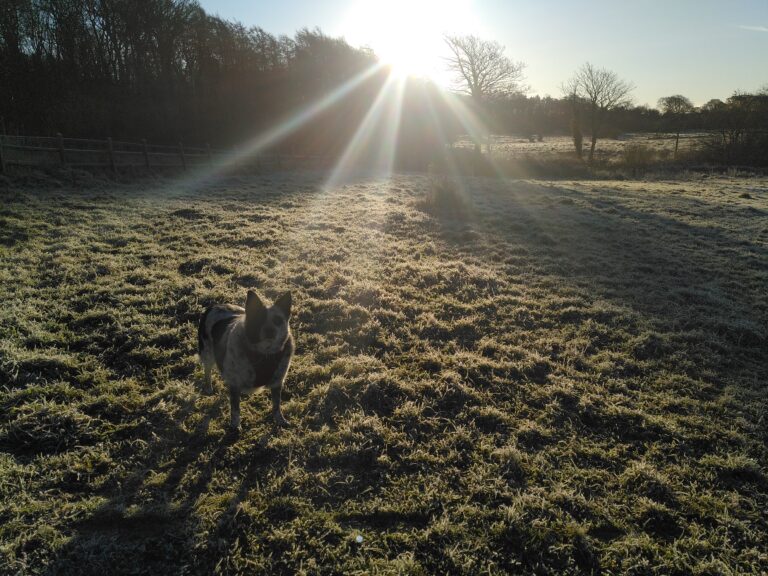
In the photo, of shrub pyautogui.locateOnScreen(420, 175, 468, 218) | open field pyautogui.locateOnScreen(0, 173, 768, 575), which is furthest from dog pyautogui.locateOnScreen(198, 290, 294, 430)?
shrub pyautogui.locateOnScreen(420, 175, 468, 218)

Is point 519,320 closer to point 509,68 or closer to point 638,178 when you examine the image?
point 638,178

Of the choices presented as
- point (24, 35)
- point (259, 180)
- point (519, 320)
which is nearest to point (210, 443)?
point (519, 320)

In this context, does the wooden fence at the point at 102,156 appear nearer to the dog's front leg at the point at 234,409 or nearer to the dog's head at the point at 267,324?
the dog's front leg at the point at 234,409

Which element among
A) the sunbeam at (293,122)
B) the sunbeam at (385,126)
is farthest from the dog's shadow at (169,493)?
the sunbeam at (385,126)

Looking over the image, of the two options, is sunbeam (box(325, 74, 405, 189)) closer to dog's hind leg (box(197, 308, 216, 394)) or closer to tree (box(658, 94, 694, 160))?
dog's hind leg (box(197, 308, 216, 394))

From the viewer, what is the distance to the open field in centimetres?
313

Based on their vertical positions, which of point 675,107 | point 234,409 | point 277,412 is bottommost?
point 277,412

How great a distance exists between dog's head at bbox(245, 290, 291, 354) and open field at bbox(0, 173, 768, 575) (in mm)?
1085

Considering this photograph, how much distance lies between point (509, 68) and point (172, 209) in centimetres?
3435

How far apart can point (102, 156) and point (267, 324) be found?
20.5 meters

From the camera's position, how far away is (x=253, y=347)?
12.7 ft

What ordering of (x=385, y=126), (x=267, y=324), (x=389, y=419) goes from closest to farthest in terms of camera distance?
(x=267, y=324), (x=389, y=419), (x=385, y=126)

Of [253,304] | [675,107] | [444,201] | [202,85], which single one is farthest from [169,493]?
[675,107]

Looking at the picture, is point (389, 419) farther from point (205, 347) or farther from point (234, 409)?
point (205, 347)
